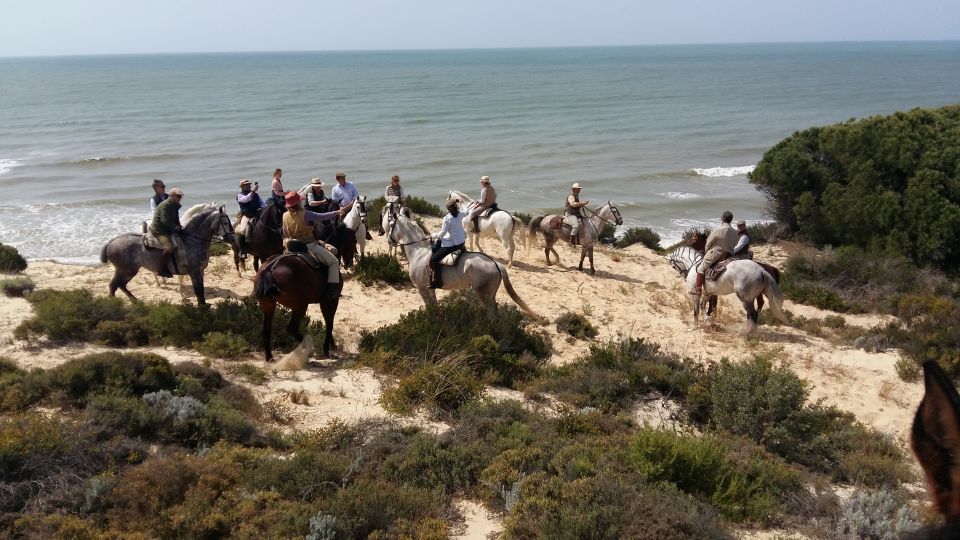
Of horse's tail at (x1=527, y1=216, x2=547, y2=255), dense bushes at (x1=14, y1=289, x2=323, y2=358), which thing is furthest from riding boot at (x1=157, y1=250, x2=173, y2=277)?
horse's tail at (x1=527, y1=216, x2=547, y2=255)

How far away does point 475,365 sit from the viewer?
953 centimetres

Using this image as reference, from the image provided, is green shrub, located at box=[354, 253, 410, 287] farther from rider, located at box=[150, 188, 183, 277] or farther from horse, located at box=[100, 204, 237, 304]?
rider, located at box=[150, 188, 183, 277]

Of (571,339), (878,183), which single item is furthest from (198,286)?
(878,183)

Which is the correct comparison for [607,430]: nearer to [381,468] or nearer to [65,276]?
[381,468]

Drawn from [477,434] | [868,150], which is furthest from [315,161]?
[477,434]

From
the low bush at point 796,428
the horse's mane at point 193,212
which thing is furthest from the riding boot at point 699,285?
the horse's mane at point 193,212

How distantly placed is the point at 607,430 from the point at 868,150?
55.0 feet

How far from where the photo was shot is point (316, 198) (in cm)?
1484

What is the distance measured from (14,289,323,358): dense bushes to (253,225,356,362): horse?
31 centimetres

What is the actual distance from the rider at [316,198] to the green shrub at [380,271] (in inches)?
56.3

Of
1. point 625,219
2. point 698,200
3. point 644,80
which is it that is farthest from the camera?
point 644,80

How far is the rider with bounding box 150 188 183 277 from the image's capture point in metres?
11.9

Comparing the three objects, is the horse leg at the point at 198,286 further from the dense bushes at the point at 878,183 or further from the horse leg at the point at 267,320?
the dense bushes at the point at 878,183

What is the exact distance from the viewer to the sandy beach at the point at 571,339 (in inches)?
349
